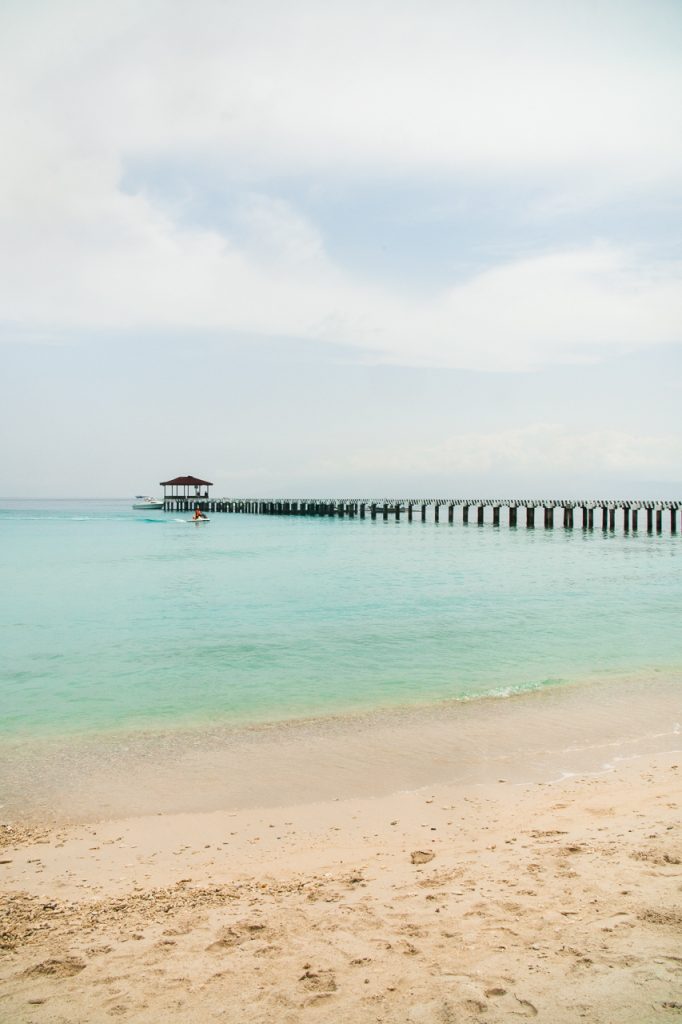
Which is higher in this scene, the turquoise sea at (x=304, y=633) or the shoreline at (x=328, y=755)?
the shoreline at (x=328, y=755)

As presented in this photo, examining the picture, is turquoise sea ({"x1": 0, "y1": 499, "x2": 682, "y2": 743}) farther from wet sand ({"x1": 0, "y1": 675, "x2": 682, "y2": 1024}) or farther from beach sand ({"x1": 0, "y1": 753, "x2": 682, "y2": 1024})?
beach sand ({"x1": 0, "y1": 753, "x2": 682, "y2": 1024})

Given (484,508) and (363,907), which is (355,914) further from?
(484,508)

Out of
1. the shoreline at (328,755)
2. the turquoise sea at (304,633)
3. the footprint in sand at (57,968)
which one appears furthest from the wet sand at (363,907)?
the turquoise sea at (304,633)

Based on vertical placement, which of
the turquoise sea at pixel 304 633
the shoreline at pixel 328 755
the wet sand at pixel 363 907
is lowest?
the turquoise sea at pixel 304 633

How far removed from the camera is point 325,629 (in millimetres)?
14711

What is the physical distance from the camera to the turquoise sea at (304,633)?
9648 millimetres

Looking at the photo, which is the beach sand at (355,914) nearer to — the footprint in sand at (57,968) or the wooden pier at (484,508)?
the footprint in sand at (57,968)

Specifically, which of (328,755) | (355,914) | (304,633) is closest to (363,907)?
(355,914)

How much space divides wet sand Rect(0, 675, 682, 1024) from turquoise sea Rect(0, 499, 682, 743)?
10.7 feet

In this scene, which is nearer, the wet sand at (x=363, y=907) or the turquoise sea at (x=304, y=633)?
the wet sand at (x=363, y=907)

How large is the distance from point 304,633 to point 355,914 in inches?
414

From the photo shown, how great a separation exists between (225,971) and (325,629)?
11400 mm

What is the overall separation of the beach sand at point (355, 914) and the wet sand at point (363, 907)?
0.04 feet

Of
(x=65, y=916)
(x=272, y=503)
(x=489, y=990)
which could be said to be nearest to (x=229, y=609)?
(x=65, y=916)
